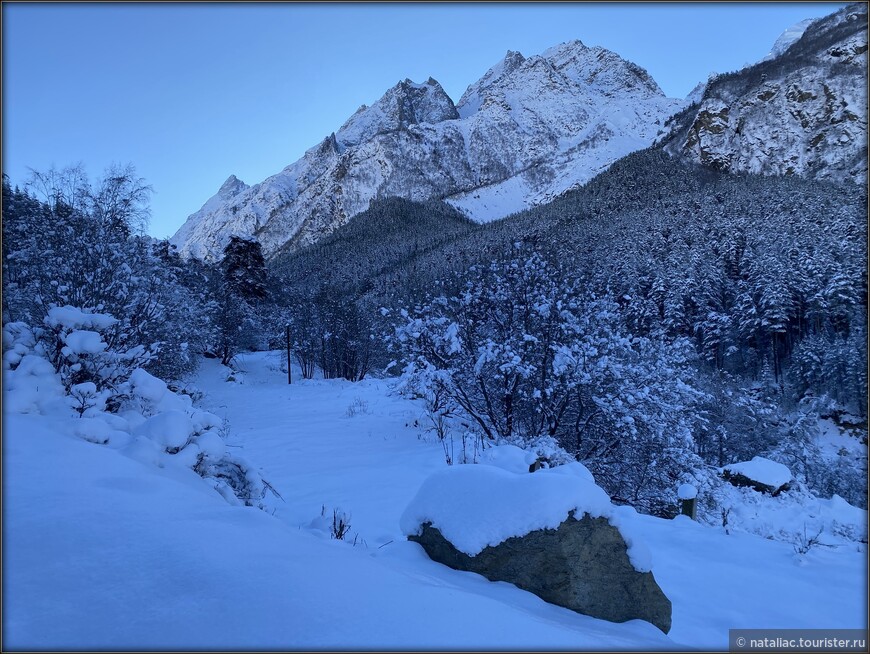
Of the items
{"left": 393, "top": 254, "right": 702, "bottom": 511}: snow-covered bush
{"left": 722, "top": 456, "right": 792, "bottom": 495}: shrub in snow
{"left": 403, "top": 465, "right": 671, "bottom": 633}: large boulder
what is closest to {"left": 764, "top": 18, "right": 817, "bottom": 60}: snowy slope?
{"left": 722, "top": 456, "right": 792, "bottom": 495}: shrub in snow

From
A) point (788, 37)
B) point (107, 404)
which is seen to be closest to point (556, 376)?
point (107, 404)

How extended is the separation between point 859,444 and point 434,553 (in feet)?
137

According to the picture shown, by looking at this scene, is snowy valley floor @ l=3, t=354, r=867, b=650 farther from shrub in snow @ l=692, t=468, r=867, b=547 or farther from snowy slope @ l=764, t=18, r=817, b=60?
snowy slope @ l=764, t=18, r=817, b=60

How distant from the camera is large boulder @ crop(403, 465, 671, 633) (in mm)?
3133

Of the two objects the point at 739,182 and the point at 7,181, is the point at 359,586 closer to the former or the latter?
the point at 7,181

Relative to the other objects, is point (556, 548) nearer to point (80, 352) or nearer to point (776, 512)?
point (80, 352)

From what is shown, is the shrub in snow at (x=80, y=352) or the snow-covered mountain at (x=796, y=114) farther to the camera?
the snow-covered mountain at (x=796, y=114)

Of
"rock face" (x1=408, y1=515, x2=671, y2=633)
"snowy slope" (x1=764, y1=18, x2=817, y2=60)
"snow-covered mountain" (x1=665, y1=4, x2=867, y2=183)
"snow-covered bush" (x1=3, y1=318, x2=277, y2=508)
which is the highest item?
"snowy slope" (x1=764, y1=18, x2=817, y2=60)

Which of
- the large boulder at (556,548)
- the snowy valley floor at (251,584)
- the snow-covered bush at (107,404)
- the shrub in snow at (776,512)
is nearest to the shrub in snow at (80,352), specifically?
the snow-covered bush at (107,404)

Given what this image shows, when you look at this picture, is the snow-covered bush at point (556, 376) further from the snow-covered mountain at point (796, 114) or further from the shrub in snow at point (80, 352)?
the snow-covered mountain at point (796, 114)

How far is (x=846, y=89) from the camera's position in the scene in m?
100

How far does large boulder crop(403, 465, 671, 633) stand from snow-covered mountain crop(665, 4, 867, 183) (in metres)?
118

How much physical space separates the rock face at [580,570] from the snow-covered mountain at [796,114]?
118207 mm

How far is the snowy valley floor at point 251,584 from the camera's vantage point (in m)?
1.67
